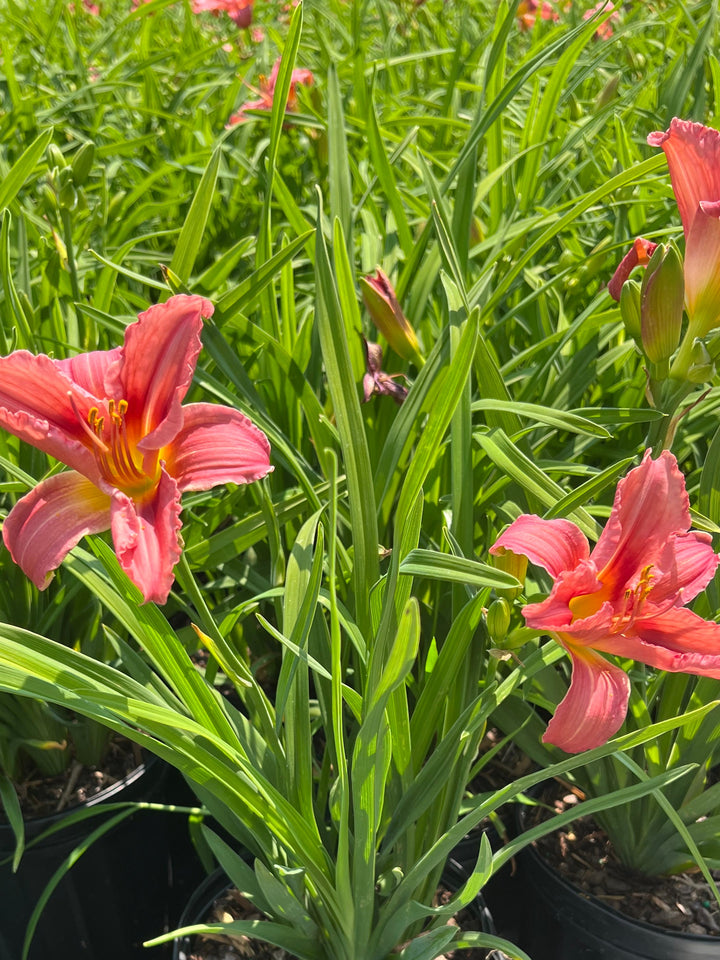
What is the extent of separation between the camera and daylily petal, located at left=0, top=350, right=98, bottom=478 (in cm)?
45

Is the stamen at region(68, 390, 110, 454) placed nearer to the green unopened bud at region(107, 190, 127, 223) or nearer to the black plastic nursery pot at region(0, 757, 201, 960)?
the black plastic nursery pot at region(0, 757, 201, 960)

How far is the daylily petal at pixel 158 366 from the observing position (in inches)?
18.4

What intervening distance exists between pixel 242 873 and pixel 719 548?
495mm

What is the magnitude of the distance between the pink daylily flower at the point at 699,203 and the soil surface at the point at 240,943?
52cm

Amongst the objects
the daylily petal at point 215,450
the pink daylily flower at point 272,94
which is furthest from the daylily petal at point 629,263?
the pink daylily flower at point 272,94

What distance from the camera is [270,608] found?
3.15ft

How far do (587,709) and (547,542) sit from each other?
97mm

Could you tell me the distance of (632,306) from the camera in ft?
1.86

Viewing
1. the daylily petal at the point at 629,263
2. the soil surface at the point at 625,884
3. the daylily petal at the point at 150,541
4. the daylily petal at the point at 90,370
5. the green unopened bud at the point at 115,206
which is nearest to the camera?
the daylily petal at the point at 150,541

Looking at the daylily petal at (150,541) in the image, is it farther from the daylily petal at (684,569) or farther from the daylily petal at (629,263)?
the daylily petal at (629,263)

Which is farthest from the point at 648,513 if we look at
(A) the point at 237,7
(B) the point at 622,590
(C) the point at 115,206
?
(A) the point at 237,7

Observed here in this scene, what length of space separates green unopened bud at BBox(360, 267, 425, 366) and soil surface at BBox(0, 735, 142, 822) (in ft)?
1.74

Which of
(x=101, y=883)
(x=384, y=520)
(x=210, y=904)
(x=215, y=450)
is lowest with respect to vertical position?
(x=101, y=883)

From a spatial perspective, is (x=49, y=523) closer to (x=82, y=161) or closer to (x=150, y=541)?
(x=150, y=541)
